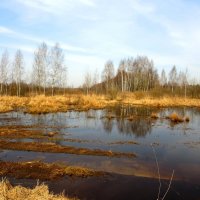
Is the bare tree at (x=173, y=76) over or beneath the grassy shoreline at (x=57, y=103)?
over

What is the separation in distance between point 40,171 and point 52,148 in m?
3.53

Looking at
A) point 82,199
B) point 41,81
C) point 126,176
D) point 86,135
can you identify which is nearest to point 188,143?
point 86,135

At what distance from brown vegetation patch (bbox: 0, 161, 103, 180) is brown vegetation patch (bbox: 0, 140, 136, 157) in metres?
2.35

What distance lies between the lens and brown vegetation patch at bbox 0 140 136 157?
1236cm

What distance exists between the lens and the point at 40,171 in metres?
9.55

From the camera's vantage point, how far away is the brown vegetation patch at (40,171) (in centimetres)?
916

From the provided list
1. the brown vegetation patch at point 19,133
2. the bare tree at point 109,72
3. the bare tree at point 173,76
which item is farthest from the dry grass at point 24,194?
the bare tree at point 173,76

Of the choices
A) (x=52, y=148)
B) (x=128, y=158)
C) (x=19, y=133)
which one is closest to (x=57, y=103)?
(x=19, y=133)

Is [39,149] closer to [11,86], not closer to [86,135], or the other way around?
[86,135]

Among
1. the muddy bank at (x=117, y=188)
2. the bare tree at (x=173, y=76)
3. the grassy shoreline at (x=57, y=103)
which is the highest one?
the bare tree at (x=173, y=76)

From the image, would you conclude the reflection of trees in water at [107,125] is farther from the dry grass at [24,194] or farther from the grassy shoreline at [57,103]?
the dry grass at [24,194]

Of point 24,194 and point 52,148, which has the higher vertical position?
point 24,194

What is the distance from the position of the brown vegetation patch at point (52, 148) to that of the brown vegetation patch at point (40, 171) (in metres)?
2.35

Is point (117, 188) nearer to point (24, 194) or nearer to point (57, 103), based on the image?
point (24, 194)
